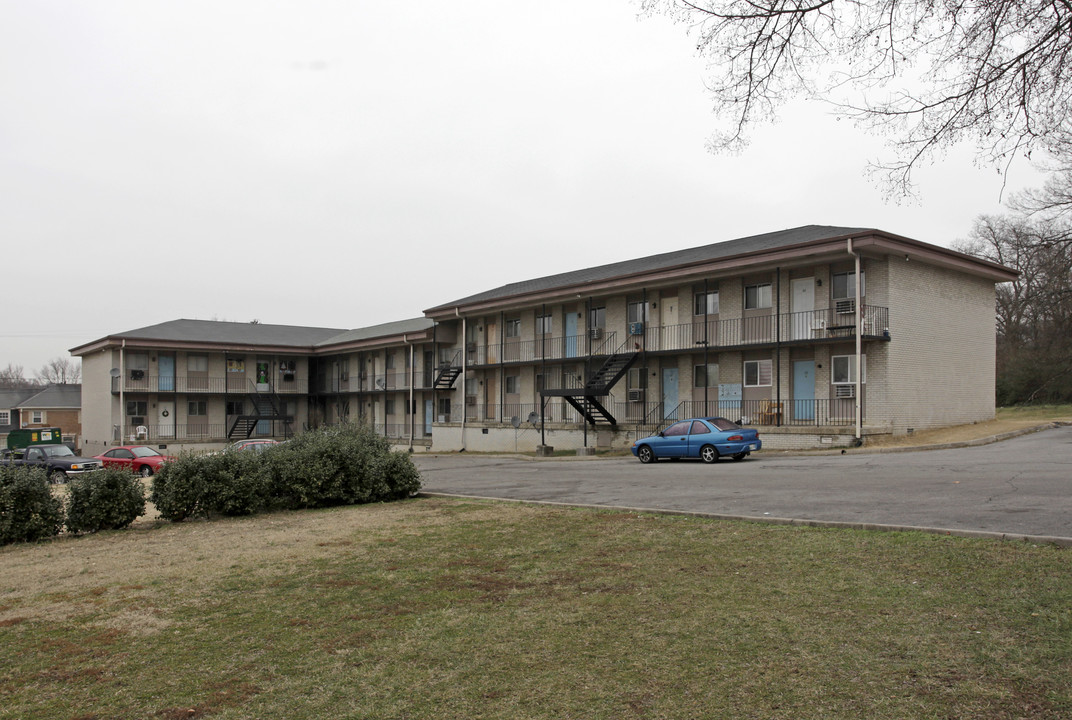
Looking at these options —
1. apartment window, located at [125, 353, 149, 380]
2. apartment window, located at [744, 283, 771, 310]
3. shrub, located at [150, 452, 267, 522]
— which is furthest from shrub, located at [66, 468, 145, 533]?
apartment window, located at [125, 353, 149, 380]

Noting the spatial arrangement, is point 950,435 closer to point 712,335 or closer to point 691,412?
point 712,335

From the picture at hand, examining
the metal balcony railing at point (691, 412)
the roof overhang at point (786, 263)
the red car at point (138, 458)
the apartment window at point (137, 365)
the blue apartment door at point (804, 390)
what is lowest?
the red car at point (138, 458)

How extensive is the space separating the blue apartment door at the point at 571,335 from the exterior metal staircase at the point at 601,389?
300 centimetres

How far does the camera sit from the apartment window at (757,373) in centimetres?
2962

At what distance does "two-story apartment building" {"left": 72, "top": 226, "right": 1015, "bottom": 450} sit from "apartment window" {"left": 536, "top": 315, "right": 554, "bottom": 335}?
0.40ft

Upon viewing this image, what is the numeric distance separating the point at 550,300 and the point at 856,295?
15381 mm

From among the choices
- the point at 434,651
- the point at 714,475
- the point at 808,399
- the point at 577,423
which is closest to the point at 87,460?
the point at 577,423

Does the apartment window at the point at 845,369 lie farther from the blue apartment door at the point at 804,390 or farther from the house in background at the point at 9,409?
the house in background at the point at 9,409

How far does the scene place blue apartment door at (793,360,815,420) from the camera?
27.9 metres

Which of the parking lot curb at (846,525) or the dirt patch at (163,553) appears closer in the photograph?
the dirt patch at (163,553)

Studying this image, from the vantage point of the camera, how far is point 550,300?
3762cm

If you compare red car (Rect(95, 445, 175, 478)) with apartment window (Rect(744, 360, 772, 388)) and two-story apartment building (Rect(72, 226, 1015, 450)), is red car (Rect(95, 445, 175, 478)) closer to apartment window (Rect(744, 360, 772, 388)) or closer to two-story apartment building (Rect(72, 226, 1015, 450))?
two-story apartment building (Rect(72, 226, 1015, 450))

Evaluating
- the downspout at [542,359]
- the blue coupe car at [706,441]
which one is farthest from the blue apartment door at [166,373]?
the blue coupe car at [706,441]

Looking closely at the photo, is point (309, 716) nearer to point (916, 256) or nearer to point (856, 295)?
point (856, 295)
